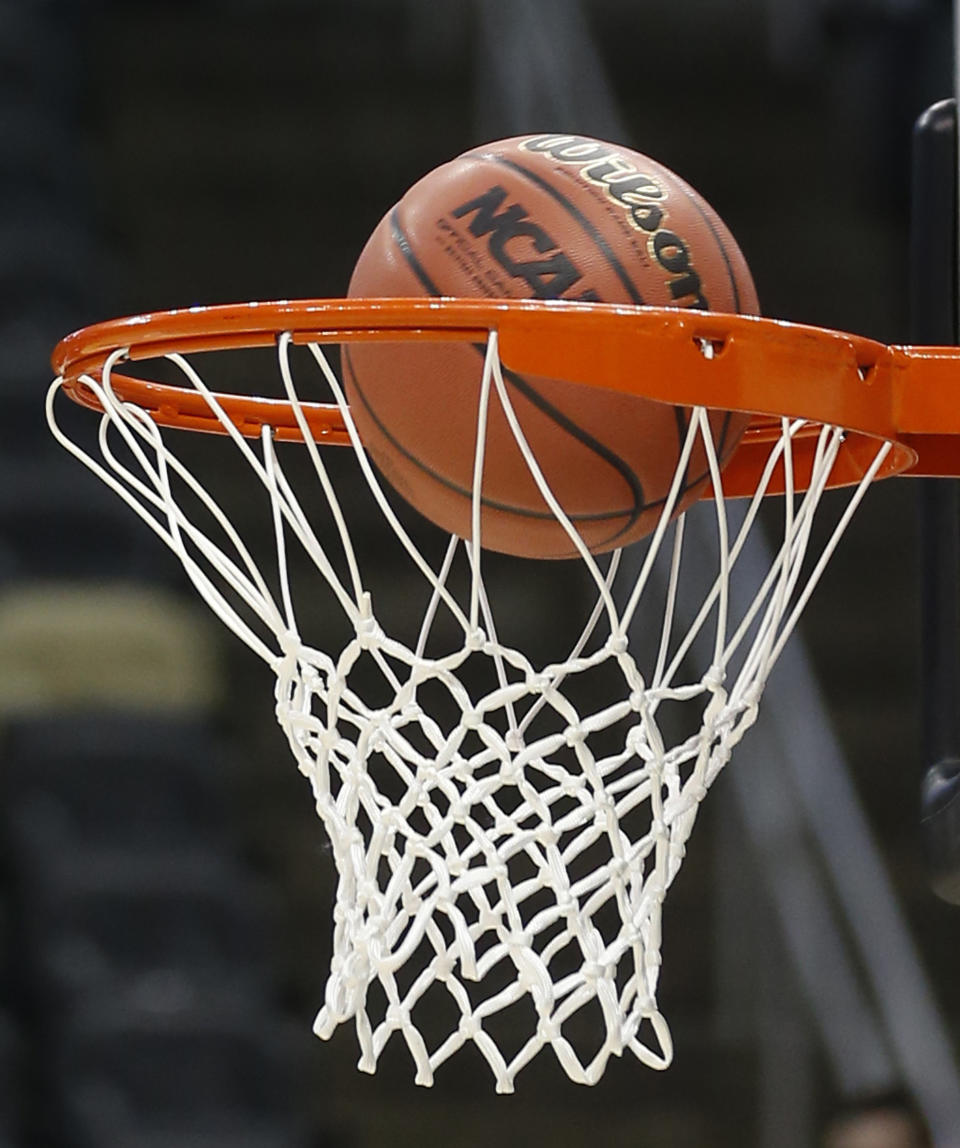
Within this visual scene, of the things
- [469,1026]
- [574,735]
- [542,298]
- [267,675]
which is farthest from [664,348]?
[267,675]

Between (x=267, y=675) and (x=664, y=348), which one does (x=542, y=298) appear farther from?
(x=267, y=675)

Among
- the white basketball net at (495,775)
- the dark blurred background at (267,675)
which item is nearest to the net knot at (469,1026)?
the white basketball net at (495,775)

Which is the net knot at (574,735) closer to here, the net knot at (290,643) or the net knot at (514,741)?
the net knot at (514,741)

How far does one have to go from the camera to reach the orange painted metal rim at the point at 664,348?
1.12 m

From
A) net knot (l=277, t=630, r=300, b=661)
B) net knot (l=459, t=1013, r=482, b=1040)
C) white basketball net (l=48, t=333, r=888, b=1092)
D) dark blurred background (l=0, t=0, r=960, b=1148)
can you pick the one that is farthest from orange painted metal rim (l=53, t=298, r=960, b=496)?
dark blurred background (l=0, t=0, r=960, b=1148)

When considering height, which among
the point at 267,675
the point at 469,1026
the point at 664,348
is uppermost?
the point at 664,348

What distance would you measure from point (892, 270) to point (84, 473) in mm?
1784

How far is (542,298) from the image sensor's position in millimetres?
1186

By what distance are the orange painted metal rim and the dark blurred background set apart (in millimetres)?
1461

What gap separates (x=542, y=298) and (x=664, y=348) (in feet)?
0.33

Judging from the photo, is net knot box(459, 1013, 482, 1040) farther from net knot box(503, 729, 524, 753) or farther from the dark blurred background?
the dark blurred background

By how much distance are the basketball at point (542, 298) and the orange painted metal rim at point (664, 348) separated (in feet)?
0.18

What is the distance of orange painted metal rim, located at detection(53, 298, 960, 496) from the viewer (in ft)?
3.69

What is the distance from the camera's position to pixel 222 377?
389 cm
